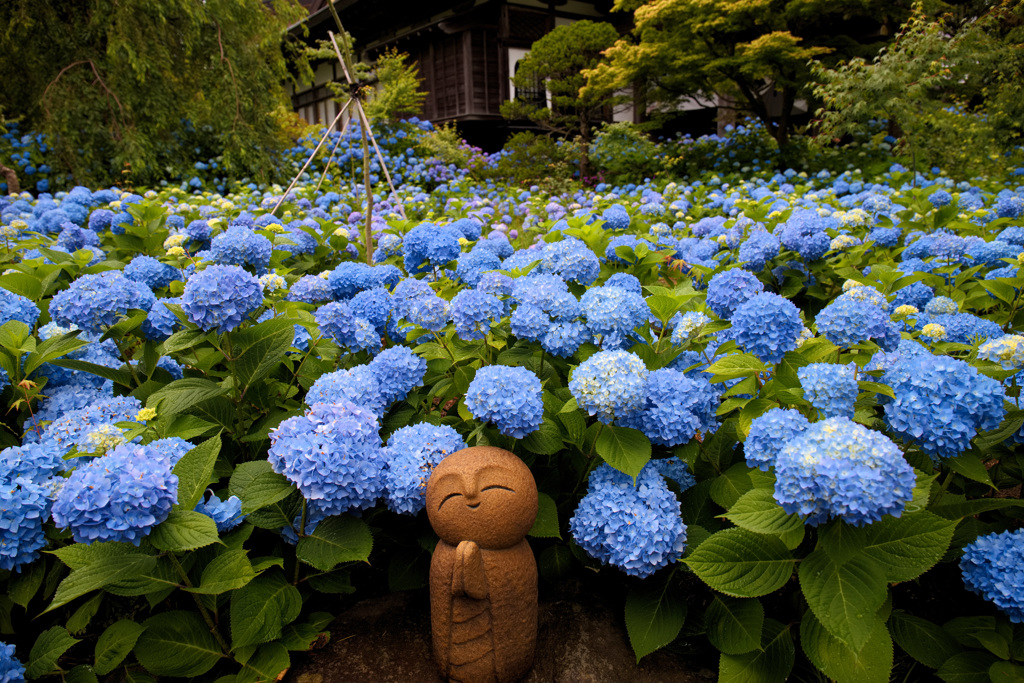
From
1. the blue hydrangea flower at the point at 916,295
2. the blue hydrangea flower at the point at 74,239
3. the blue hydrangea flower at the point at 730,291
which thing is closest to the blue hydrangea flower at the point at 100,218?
the blue hydrangea flower at the point at 74,239

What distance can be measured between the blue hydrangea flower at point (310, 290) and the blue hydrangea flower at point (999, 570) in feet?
6.58

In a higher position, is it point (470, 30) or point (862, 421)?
point (470, 30)

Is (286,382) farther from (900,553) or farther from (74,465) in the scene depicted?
(900,553)

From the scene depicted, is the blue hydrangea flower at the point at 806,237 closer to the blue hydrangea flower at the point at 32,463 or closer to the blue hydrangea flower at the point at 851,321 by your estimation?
the blue hydrangea flower at the point at 851,321

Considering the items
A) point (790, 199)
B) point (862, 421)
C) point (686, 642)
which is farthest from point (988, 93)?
point (686, 642)

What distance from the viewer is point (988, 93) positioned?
7223mm

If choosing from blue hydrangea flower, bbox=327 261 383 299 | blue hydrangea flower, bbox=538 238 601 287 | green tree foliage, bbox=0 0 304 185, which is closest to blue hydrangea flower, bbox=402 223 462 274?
blue hydrangea flower, bbox=327 261 383 299

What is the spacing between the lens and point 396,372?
1623mm

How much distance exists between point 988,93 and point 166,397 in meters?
9.55

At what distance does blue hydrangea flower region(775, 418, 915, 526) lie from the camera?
1.02 metres

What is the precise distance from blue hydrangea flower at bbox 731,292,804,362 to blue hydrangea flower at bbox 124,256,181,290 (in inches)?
79.6

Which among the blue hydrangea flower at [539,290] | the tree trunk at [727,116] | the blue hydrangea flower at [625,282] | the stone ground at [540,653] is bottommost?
the stone ground at [540,653]

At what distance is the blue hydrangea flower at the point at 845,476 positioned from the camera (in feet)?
3.34

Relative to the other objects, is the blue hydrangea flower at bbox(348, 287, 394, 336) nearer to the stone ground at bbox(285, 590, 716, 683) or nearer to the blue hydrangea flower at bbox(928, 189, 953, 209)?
the stone ground at bbox(285, 590, 716, 683)
